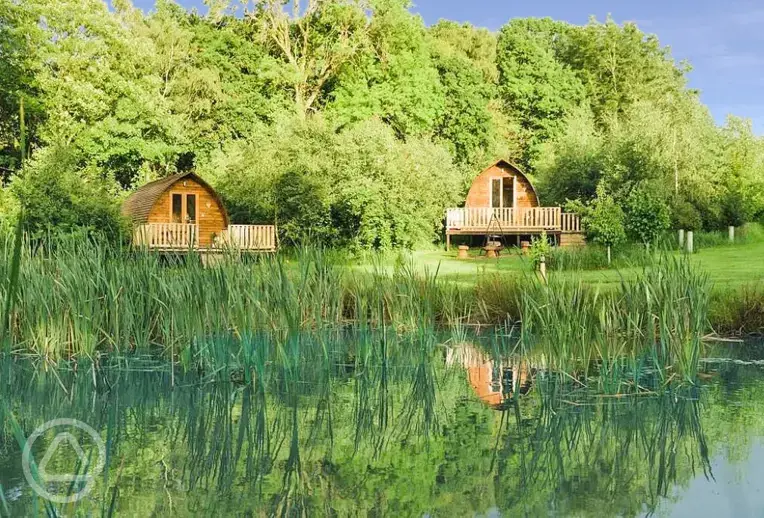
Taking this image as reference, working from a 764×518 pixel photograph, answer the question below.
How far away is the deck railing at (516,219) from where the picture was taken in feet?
83.5

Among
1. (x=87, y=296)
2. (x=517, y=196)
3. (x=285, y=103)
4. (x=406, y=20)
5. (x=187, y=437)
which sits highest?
(x=406, y=20)

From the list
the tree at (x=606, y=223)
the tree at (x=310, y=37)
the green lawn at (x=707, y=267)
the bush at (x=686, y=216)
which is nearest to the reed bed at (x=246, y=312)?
the green lawn at (x=707, y=267)

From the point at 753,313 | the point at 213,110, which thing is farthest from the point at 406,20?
the point at 753,313

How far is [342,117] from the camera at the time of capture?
3438cm

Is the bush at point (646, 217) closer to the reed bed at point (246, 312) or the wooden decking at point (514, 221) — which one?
the wooden decking at point (514, 221)

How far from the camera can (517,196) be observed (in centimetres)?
2898

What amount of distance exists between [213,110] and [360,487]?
31.9m

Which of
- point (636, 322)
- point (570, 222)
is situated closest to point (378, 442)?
point (636, 322)

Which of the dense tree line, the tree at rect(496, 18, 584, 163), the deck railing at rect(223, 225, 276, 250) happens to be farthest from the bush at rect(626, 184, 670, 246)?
the tree at rect(496, 18, 584, 163)

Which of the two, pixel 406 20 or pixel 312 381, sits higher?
pixel 406 20

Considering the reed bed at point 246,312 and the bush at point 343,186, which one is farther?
the bush at point 343,186

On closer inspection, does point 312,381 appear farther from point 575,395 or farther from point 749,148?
point 749,148

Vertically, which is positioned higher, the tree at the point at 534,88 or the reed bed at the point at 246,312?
the tree at the point at 534,88

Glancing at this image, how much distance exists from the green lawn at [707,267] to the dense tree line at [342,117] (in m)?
2.10
